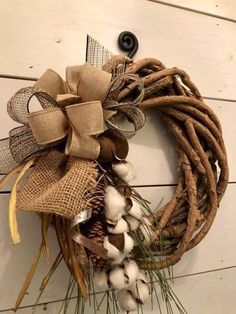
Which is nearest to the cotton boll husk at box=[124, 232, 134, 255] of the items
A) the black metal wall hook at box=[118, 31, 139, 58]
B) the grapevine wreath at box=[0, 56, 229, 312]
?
the grapevine wreath at box=[0, 56, 229, 312]

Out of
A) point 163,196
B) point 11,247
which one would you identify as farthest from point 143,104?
point 11,247

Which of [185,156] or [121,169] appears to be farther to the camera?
[185,156]

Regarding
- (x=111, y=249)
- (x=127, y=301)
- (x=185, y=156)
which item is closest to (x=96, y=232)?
(x=111, y=249)

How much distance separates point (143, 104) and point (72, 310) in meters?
0.39

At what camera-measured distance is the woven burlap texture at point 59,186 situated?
1.35 ft

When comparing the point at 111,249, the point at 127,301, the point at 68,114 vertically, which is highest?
the point at 68,114

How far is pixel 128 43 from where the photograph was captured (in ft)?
2.07

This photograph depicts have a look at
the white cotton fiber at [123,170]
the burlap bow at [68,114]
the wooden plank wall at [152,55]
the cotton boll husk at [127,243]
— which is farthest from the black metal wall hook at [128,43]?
the cotton boll husk at [127,243]

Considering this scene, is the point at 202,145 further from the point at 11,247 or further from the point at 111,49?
the point at 11,247

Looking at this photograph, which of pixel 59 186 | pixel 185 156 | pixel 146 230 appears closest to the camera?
pixel 59 186

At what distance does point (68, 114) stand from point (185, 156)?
271 millimetres

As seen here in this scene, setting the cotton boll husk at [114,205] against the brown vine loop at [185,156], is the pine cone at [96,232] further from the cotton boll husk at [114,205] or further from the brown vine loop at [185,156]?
the brown vine loop at [185,156]

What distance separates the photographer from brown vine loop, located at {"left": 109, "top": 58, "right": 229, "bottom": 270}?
0.58 m

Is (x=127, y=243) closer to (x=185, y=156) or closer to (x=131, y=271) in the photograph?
(x=131, y=271)
